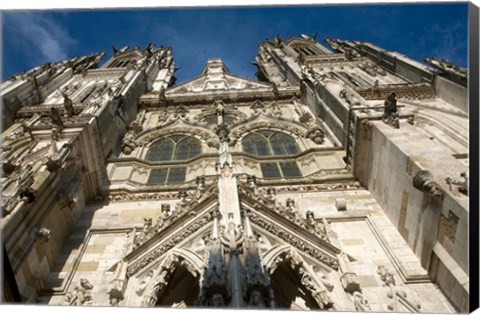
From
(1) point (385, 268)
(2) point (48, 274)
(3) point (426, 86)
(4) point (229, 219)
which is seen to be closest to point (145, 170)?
(2) point (48, 274)

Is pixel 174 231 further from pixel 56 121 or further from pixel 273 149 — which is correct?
pixel 273 149

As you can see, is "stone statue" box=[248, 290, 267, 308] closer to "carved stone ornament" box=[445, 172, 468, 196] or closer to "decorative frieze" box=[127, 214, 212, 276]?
"decorative frieze" box=[127, 214, 212, 276]

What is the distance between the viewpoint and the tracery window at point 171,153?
13.0 meters

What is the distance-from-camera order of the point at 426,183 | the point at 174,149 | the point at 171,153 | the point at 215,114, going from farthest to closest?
the point at 215,114
the point at 174,149
the point at 171,153
the point at 426,183

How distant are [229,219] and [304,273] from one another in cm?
189

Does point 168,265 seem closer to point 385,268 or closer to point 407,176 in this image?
point 385,268

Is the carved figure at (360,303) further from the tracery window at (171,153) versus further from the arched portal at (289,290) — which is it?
the tracery window at (171,153)

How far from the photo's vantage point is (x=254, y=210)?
8.40 m

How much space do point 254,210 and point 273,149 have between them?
6891 millimetres

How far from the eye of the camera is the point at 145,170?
13500 millimetres

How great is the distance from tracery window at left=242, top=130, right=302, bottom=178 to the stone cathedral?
78mm

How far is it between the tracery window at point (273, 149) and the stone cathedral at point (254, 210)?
0.26 feet

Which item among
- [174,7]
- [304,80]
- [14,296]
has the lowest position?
[14,296]

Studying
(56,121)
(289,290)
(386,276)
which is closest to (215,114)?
(56,121)
